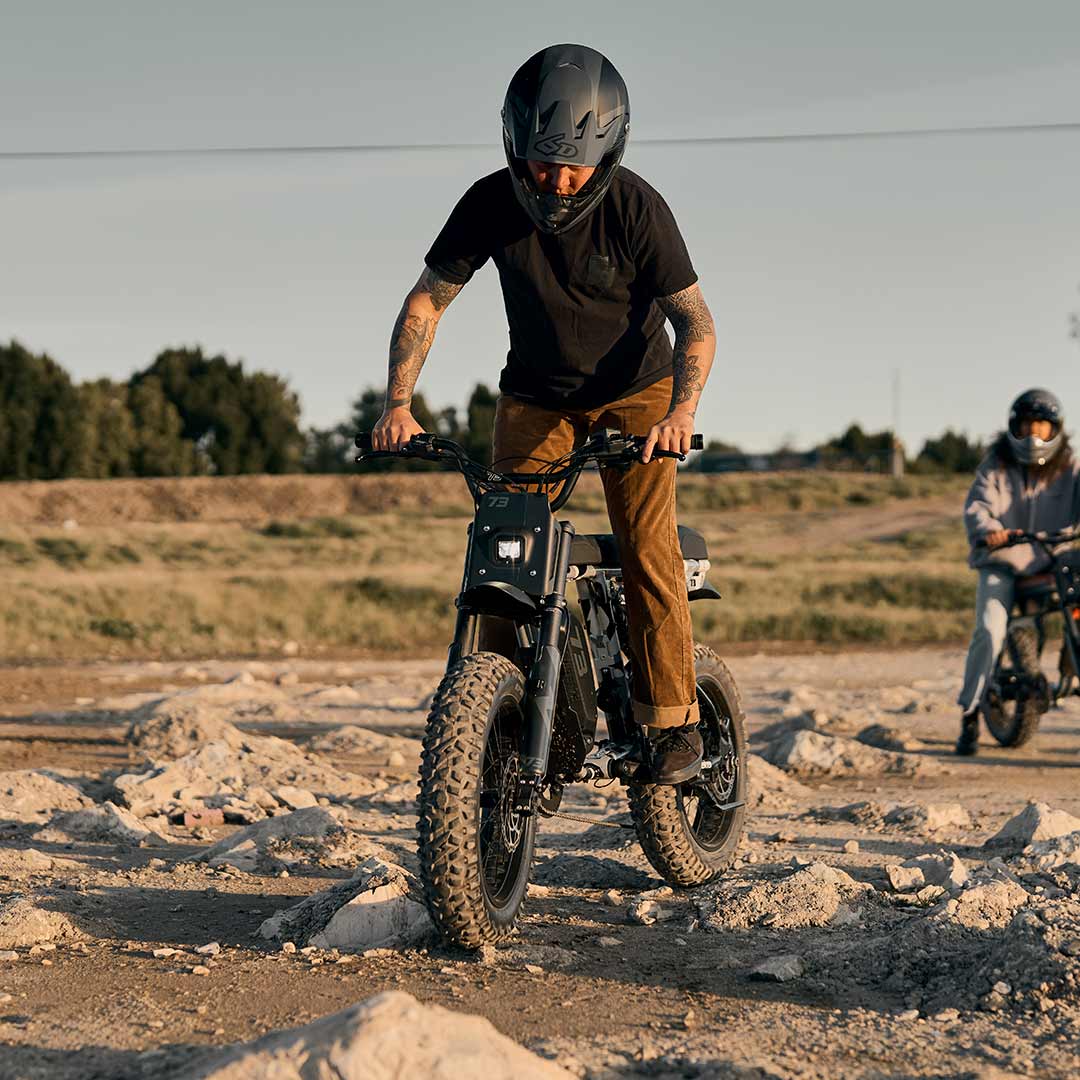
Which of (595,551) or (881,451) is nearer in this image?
(595,551)

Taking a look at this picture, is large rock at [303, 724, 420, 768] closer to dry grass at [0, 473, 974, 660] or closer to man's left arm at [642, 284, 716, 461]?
man's left arm at [642, 284, 716, 461]

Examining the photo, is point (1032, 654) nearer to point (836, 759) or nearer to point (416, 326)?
point (836, 759)

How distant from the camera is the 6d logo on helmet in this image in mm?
4762

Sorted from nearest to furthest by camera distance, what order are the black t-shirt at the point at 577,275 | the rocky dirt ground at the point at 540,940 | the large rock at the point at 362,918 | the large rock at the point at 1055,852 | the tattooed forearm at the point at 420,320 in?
the rocky dirt ground at the point at 540,940
the large rock at the point at 362,918
the black t-shirt at the point at 577,275
the tattooed forearm at the point at 420,320
the large rock at the point at 1055,852

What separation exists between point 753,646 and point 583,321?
1690 cm

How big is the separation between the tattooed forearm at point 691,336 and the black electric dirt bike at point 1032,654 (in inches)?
217

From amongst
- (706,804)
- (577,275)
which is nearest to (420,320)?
(577,275)

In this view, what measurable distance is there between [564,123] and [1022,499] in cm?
625

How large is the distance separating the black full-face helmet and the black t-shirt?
119mm

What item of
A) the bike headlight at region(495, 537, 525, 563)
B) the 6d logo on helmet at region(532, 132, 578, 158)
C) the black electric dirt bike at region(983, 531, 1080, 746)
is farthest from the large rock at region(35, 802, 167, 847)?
the black electric dirt bike at region(983, 531, 1080, 746)

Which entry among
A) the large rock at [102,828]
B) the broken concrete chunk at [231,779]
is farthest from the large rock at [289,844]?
the broken concrete chunk at [231,779]

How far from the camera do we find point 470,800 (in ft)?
14.6

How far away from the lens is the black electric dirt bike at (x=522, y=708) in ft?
14.7

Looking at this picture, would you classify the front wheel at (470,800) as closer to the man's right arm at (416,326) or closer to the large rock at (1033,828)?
the man's right arm at (416,326)
